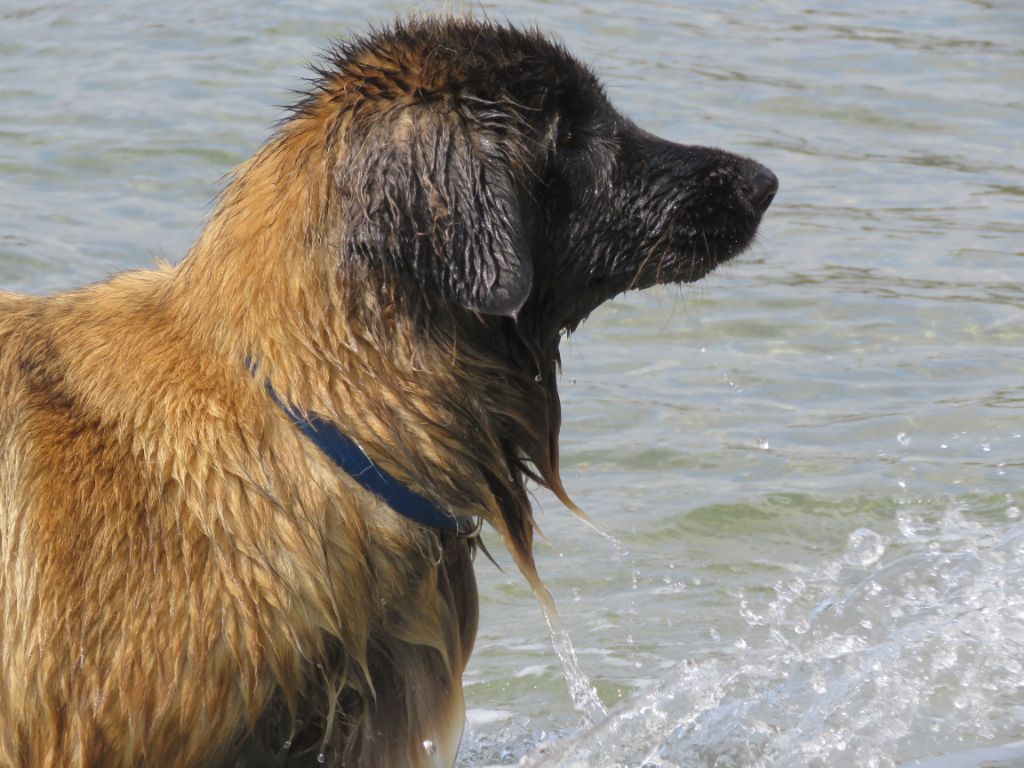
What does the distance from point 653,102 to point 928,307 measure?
3188 mm

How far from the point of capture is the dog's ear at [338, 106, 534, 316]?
3.62 m

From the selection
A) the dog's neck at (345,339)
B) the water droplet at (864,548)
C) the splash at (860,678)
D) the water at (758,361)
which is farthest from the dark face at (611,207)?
the water droplet at (864,548)

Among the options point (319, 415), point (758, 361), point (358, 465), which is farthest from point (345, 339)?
point (758, 361)

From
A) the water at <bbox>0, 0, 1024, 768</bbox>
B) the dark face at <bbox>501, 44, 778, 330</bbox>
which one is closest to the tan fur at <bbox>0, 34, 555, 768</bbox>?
the dark face at <bbox>501, 44, 778, 330</bbox>

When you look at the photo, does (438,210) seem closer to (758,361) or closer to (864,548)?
(864,548)

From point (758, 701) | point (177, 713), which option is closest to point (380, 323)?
point (177, 713)

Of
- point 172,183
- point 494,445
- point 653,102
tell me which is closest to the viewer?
point 494,445

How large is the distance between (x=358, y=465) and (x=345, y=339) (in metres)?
0.29

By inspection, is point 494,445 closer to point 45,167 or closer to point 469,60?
point 469,60

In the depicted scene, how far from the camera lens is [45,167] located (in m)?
9.67

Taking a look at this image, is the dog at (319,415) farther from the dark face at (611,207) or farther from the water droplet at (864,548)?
the water droplet at (864,548)

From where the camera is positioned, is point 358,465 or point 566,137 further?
point 566,137

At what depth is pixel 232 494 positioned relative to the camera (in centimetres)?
369

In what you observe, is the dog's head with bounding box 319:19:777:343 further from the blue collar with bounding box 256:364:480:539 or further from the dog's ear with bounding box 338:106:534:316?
the blue collar with bounding box 256:364:480:539
